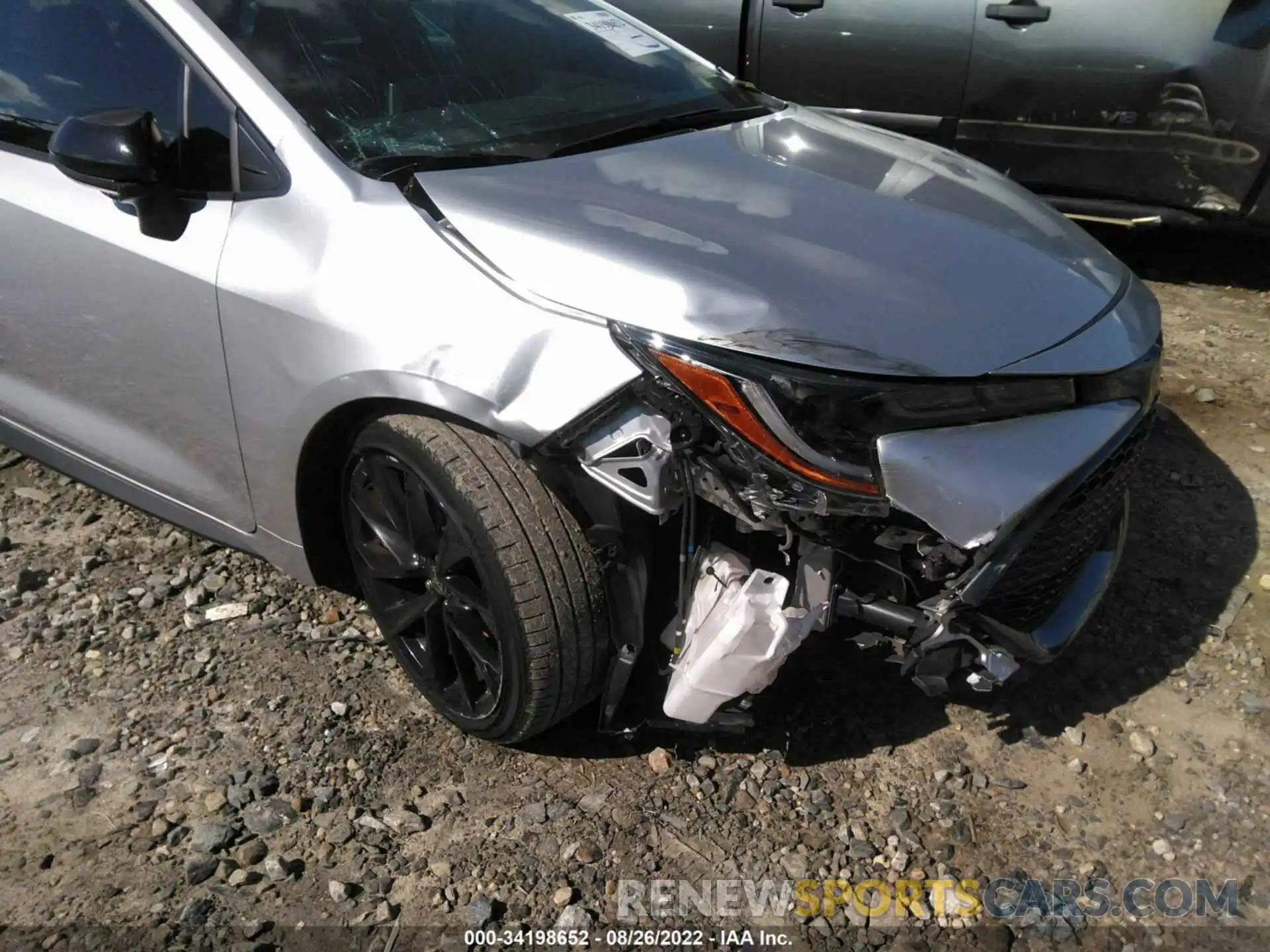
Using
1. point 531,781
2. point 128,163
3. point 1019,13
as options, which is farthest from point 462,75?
point 1019,13

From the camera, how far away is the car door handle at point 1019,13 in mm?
4297

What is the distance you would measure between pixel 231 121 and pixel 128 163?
222 millimetres

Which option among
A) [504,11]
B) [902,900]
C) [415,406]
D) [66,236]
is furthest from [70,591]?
[902,900]

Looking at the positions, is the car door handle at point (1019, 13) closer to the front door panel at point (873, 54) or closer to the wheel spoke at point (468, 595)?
the front door panel at point (873, 54)

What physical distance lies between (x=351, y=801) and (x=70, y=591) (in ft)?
3.88

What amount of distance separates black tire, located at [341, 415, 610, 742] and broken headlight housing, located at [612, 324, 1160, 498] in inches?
15.7

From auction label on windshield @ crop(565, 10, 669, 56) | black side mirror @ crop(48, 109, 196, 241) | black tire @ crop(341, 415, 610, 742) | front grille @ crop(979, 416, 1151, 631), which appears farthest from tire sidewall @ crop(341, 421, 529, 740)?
auction label on windshield @ crop(565, 10, 669, 56)

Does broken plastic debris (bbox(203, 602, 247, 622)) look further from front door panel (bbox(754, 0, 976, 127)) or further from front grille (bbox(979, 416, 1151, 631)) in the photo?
front door panel (bbox(754, 0, 976, 127))

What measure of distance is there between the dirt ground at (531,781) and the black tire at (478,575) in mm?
190

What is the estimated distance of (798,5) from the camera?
4.56m

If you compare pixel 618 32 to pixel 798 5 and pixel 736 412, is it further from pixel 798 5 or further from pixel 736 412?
pixel 798 5

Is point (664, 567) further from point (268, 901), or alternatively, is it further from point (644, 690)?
point (268, 901)

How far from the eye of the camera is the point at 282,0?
7.84ft

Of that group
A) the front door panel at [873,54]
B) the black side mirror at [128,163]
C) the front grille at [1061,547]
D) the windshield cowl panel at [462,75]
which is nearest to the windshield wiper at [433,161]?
the windshield cowl panel at [462,75]
